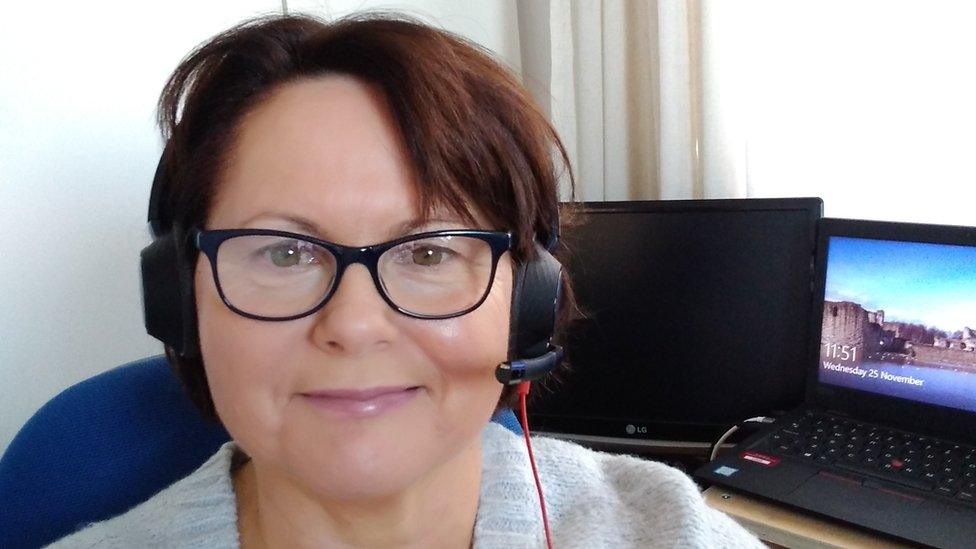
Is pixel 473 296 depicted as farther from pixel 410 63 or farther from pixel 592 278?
pixel 592 278

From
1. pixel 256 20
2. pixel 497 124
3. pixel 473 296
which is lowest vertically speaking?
pixel 473 296

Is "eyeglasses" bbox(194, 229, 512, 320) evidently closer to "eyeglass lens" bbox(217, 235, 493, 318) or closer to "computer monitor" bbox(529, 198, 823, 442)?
"eyeglass lens" bbox(217, 235, 493, 318)

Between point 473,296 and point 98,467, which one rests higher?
point 473,296

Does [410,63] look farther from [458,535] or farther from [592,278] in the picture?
[592,278]

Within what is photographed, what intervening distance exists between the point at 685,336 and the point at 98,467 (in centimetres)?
94

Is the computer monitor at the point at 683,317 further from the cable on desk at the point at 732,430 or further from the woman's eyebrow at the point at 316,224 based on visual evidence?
the woman's eyebrow at the point at 316,224

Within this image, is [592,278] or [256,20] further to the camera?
[592,278]

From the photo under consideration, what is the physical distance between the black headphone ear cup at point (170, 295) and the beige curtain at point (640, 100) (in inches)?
35.4

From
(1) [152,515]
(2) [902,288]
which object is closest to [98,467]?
(1) [152,515]

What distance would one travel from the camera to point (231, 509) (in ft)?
2.76

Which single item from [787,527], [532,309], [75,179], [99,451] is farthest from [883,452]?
[75,179]

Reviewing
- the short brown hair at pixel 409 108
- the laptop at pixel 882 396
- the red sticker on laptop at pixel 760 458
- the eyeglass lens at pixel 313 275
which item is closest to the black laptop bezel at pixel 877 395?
the laptop at pixel 882 396

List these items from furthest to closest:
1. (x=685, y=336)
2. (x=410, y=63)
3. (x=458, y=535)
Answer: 1. (x=685, y=336)
2. (x=458, y=535)
3. (x=410, y=63)

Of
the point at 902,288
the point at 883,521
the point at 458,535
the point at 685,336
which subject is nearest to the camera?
the point at 458,535
